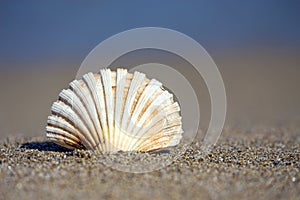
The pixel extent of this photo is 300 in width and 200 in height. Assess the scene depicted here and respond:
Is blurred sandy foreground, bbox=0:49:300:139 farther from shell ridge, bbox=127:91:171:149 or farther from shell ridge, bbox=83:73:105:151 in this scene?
shell ridge, bbox=127:91:171:149

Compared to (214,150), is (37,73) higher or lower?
higher

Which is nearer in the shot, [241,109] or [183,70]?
[241,109]

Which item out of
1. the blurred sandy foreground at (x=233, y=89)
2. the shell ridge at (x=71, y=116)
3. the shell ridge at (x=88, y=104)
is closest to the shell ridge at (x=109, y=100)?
the shell ridge at (x=88, y=104)

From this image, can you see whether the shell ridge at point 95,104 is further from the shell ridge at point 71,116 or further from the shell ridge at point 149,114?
the shell ridge at point 149,114

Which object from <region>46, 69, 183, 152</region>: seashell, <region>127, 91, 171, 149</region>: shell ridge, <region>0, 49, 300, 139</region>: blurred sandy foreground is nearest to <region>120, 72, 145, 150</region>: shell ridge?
<region>46, 69, 183, 152</region>: seashell

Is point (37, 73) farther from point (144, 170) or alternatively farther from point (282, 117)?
point (144, 170)

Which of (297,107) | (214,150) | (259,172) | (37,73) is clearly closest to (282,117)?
(297,107)

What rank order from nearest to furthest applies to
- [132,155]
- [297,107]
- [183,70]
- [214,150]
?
[132,155] → [214,150] → [297,107] → [183,70]
